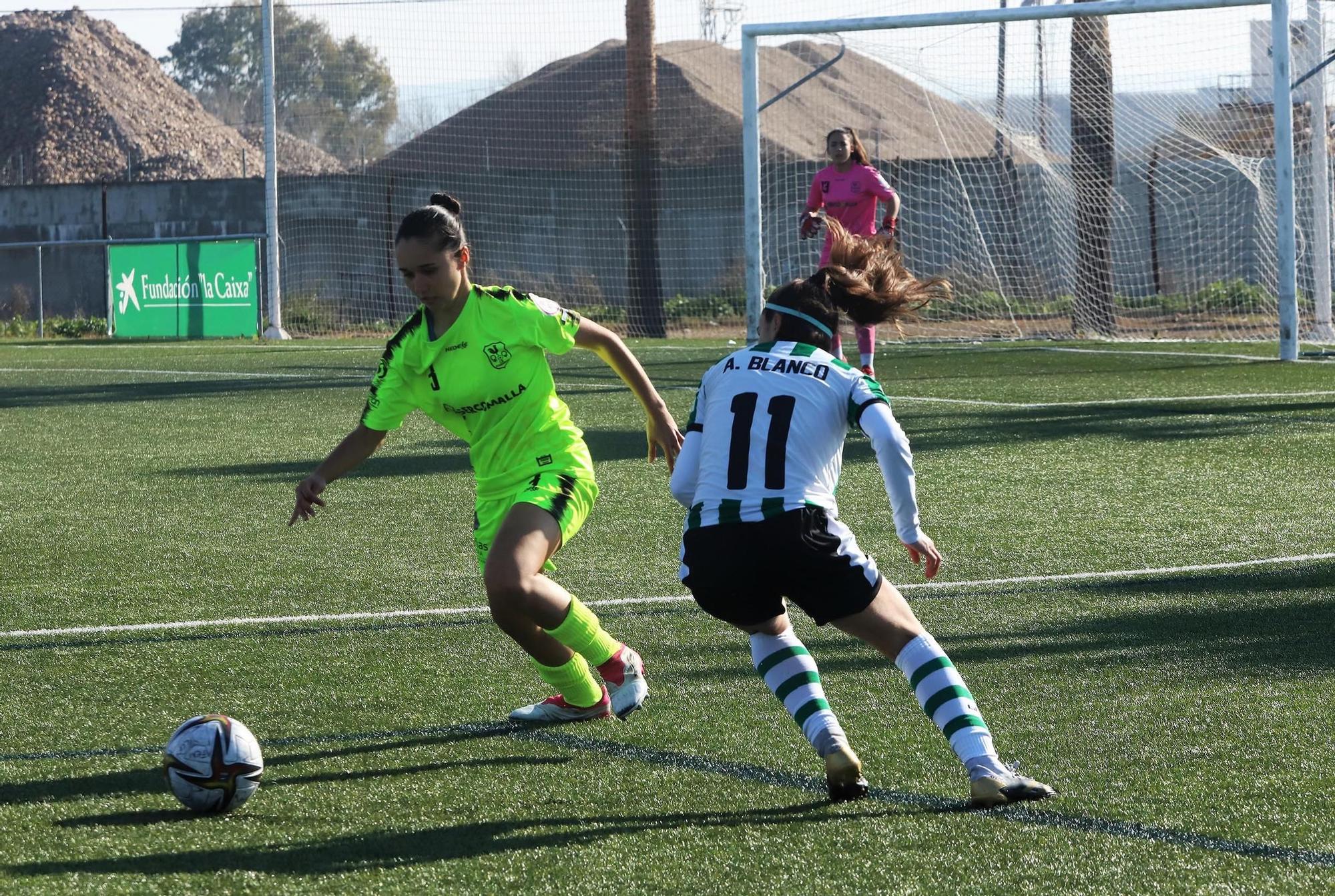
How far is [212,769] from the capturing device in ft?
12.9

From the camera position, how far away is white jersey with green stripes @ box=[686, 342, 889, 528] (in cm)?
404

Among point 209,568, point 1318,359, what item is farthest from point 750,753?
point 1318,359

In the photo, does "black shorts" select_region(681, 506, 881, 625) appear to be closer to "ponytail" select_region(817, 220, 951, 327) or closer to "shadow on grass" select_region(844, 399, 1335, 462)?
"ponytail" select_region(817, 220, 951, 327)

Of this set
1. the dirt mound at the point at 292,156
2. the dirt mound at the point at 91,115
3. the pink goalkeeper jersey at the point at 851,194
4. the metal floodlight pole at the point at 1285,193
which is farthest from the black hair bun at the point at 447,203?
the dirt mound at the point at 292,156

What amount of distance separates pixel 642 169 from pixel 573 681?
22958mm

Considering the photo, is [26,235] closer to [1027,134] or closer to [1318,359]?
[1027,134]

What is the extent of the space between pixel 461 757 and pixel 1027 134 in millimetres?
19797

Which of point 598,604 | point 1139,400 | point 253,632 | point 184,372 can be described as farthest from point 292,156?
point 253,632

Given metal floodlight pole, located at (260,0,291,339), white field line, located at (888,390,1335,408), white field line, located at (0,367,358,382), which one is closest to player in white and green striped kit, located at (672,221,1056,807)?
white field line, located at (888,390,1335,408)

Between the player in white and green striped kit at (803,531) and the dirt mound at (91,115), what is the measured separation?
5883 centimetres

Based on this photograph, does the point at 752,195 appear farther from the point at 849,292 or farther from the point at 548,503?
the point at 849,292

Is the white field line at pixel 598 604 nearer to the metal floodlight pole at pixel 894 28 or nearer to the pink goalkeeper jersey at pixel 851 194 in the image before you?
the pink goalkeeper jersey at pixel 851 194

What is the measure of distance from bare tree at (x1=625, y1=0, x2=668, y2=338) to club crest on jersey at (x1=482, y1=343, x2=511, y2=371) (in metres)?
22.5

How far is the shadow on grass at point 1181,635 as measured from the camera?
526cm
